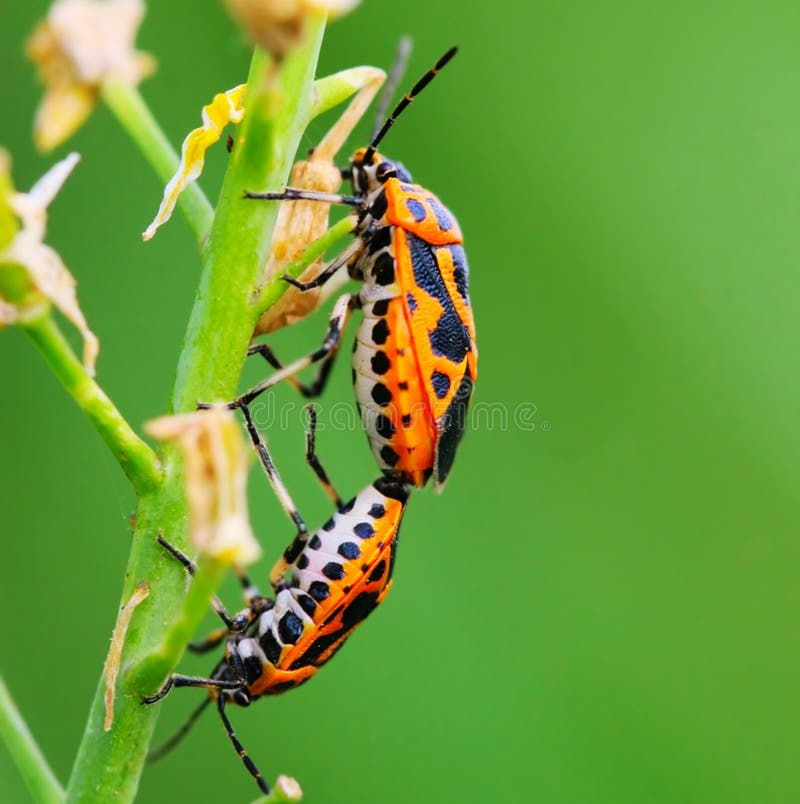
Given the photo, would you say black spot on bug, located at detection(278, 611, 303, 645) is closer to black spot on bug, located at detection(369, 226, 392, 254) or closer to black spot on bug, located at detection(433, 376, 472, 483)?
black spot on bug, located at detection(433, 376, 472, 483)

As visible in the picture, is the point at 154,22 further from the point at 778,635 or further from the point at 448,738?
the point at 778,635

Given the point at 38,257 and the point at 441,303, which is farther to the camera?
the point at 441,303

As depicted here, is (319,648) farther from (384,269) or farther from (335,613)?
(384,269)

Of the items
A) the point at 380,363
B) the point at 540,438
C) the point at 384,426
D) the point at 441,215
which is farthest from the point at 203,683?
the point at 540,438

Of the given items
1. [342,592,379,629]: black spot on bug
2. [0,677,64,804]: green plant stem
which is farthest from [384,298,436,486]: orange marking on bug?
[0,677,64,804]: green plant stem

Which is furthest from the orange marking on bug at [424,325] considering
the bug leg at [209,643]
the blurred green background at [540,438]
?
the blurred green background at [540,438]

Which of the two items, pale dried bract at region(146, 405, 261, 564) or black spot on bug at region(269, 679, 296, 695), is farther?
black spot on bug at region(269, 679, 296, 695)
